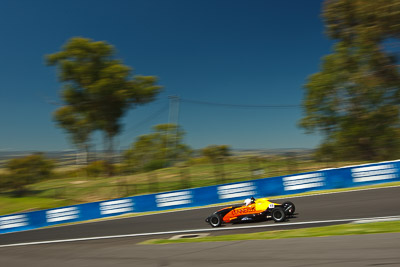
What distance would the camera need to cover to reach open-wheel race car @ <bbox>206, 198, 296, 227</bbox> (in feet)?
37.0

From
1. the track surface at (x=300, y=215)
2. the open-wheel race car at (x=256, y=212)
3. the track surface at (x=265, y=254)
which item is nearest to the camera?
the track surface at (x=265, y=254)

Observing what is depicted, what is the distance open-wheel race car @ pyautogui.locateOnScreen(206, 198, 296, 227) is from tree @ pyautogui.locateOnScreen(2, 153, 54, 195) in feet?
103

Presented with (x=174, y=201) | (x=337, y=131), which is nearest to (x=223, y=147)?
(x=337, y=131)

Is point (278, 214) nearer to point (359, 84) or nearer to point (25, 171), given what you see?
point (359, 84)

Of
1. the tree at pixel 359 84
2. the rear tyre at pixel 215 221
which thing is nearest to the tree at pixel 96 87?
the tree at pixel 359 84

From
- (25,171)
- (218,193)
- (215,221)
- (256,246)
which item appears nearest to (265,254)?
(256,246)

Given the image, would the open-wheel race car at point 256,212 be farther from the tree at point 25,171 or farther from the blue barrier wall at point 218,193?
the tree at point 25,171

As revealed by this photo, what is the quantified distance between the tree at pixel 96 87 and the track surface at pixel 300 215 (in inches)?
1091

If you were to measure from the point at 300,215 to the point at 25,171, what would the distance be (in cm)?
3690

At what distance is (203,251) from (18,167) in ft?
134

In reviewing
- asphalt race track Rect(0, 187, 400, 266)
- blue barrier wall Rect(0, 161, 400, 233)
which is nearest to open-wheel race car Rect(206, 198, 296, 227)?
asphalt race track Rect(0, 187, 400, 266)

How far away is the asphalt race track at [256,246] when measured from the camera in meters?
6.02

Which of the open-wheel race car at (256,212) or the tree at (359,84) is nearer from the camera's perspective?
the open-wheel race car at (256,212)

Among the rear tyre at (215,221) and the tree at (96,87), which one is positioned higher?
the tree at (96,87)
